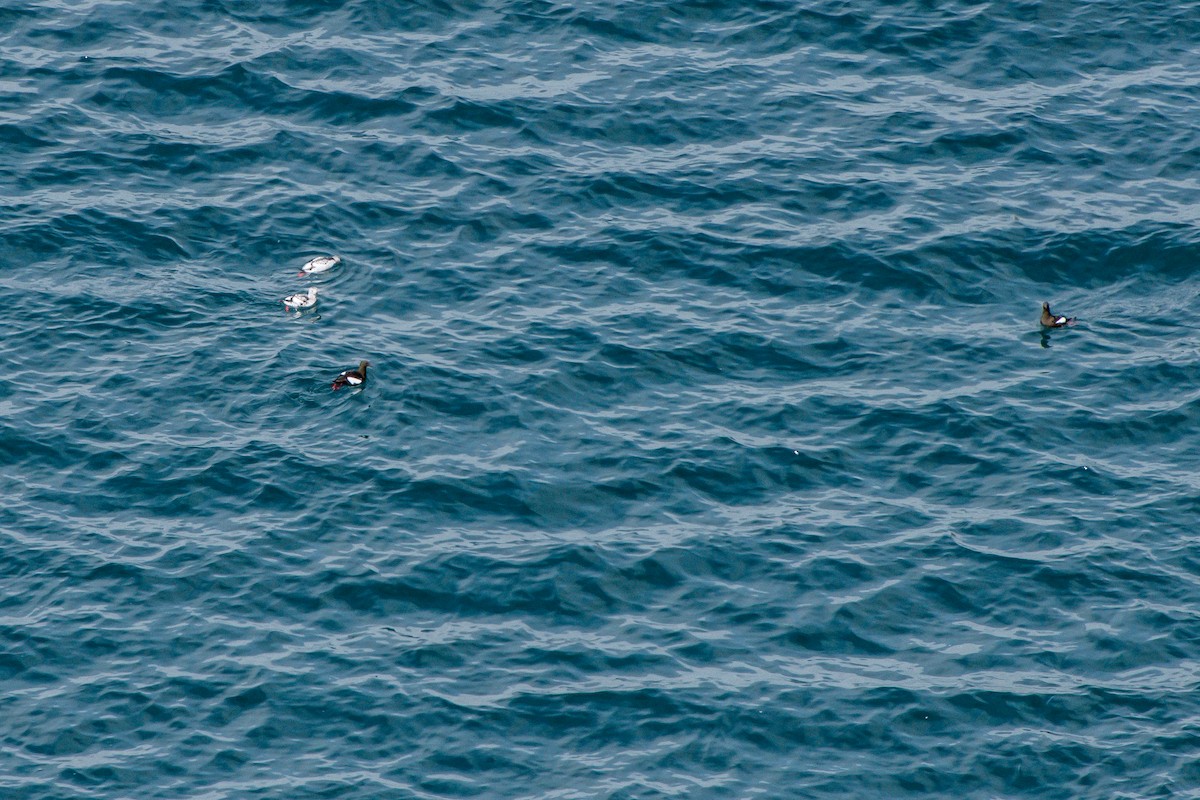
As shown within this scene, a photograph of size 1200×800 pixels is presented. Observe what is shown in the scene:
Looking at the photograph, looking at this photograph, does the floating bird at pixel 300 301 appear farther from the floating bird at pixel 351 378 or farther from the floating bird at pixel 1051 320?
the floating bird at pixel 1051 320

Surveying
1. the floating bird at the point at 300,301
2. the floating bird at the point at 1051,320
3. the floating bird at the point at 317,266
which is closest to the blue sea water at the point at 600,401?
the floating bird at the point at 317,266

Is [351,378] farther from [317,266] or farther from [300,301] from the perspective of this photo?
[317,266]

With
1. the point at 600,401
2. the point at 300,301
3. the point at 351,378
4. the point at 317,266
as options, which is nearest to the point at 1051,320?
the point at 600,401

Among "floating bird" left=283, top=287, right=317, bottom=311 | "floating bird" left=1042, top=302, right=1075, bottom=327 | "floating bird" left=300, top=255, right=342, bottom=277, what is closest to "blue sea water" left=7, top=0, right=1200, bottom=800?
"floating bird" left=300, top=255, right=342, bottom=277

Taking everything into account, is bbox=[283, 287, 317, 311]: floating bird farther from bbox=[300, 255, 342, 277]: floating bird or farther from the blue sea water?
bbox=[300, 255, 342, 277]: floating bird

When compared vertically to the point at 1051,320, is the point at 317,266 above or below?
above

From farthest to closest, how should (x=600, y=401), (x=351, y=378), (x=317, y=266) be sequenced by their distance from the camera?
1. (x=317, y=266)
2. (x=600, y=401)
3. (x=351, y=378)
